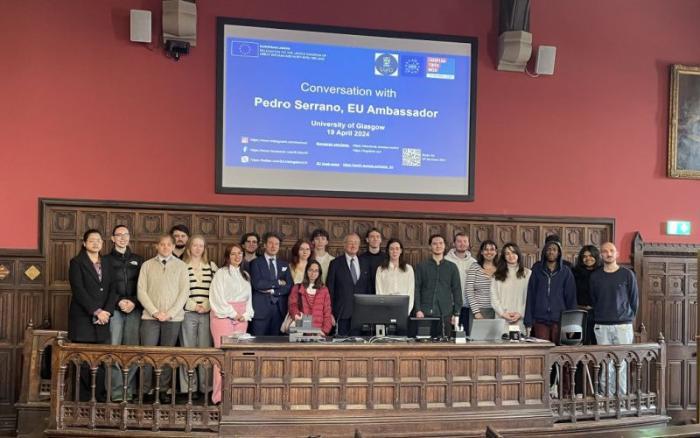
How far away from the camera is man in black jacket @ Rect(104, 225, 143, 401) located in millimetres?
5176

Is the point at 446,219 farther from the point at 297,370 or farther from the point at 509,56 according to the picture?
the point at 297,370

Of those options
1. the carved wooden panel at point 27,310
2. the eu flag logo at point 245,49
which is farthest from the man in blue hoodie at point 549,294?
the carved wooden panel at point 27,310

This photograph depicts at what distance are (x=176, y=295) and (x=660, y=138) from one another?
18.1ft

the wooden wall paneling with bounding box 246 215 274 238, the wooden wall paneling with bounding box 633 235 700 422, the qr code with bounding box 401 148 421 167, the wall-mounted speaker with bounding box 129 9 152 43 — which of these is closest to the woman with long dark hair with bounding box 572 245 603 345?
the wooden wall paneling with bounding box 633 235 700 422

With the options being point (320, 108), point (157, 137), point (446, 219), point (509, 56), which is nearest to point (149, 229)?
point (157, 137)

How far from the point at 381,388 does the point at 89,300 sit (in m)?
2.44

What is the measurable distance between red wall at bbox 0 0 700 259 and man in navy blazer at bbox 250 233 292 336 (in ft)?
2.96

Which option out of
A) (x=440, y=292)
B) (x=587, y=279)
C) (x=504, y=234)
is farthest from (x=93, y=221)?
(x=587, y=279)

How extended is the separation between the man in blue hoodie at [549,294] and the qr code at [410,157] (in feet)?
5.51

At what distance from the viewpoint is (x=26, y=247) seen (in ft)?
19.0

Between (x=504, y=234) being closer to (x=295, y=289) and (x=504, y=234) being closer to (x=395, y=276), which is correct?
(x=395, y=276)

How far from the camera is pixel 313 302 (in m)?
5.38

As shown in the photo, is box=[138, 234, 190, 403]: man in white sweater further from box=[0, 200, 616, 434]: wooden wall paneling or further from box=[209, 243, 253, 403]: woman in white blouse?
box=[0, 200, 616, 434]: wooden wall paneling

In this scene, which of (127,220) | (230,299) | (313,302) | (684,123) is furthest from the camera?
(684,123)
